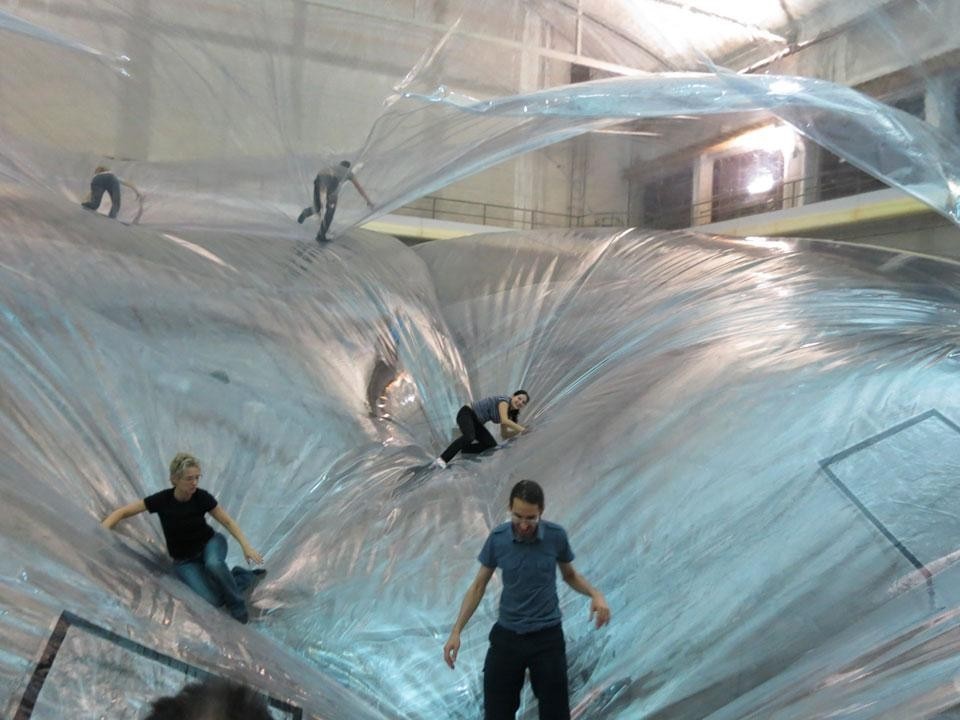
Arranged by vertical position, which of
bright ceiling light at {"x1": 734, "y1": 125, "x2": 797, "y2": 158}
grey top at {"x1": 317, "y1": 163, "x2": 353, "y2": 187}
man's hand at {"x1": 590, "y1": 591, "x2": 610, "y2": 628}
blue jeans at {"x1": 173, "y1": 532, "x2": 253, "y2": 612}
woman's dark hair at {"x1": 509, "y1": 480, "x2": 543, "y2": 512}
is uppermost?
bright ceiling light at {"x1": 734, "y1": 125, "x2": 797, "y2": 158}

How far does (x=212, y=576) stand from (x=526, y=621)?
3.32 feet

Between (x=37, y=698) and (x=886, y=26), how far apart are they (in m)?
3.27

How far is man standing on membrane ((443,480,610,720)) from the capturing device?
2084mm

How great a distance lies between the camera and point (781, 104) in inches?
129

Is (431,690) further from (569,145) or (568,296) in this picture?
(569,145)

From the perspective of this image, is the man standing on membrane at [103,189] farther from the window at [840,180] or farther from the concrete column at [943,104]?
the window at [840,180]

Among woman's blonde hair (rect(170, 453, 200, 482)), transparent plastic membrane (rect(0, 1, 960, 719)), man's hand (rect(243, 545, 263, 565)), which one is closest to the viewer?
transparent plastic membrane (rect(0, 1, 960, 719))

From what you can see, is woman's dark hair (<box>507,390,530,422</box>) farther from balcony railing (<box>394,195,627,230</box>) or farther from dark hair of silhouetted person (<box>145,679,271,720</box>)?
dark hair of silhouetted person (<box>145,679,271,720</box>)

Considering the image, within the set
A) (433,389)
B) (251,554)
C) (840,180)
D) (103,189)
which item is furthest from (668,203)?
(251,554)

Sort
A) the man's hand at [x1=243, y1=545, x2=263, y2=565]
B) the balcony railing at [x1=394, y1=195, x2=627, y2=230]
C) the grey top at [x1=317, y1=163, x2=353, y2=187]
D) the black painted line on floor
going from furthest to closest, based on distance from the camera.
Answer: the balcony railing at [x1=394, y1=195, x2=627, y2=230] < the grey top at [x1=317, y1=163, x2=353, y2=187] < the man's hand at [x1=243, y1=545, x2=263, y2=565] < the black painted line on floor

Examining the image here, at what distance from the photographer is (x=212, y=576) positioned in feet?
8.36

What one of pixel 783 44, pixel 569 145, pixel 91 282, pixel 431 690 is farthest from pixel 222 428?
pixel 569 145

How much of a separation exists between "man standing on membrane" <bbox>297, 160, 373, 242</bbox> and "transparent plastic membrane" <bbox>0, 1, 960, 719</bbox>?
0.22 feet

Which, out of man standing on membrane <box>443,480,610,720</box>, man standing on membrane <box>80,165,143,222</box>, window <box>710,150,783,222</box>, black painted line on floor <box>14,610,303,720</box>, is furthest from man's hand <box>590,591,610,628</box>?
window <box>710,150,783,222</box>
